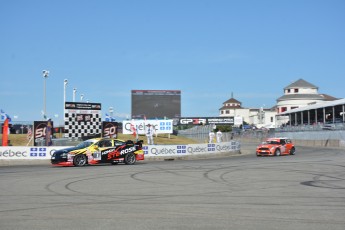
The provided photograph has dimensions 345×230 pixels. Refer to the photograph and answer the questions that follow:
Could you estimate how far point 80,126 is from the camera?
33812mm

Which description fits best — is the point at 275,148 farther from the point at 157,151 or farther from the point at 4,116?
the point at 4,116

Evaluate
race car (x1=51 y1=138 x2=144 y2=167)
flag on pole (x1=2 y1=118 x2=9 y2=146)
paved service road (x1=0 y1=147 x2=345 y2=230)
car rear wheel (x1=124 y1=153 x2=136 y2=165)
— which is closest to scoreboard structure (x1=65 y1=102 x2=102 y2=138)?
flag on pole (x1=2 y1=118 x2=9 y2=146)

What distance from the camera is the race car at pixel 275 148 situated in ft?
111

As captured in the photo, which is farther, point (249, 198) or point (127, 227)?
point (249, 198)

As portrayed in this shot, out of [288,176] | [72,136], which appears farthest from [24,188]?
[72,136]

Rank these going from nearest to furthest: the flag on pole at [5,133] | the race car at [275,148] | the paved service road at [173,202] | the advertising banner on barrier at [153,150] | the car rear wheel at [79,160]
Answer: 1. the paved service road at [173,202]
2. the car rear wheel at [79,160]
3. the advertising banner on barrier at [153,150]
4. the flag on pole at [5,133]
5. the race car at [275,148]

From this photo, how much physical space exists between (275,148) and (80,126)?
547 inches

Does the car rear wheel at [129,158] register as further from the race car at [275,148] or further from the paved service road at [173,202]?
the race car at [275,148]

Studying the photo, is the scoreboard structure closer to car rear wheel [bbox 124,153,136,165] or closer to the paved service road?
car rear wheel [bbox 124,153,136,165]

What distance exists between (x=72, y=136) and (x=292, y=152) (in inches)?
636

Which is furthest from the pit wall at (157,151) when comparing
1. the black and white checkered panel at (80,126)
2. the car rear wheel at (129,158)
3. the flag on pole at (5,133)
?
the black and white checkered panel at (80,126)

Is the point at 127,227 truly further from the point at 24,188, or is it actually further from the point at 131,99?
the point at 131,99

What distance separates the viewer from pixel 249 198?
11188 mm

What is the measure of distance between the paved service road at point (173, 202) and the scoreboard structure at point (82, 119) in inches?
658
